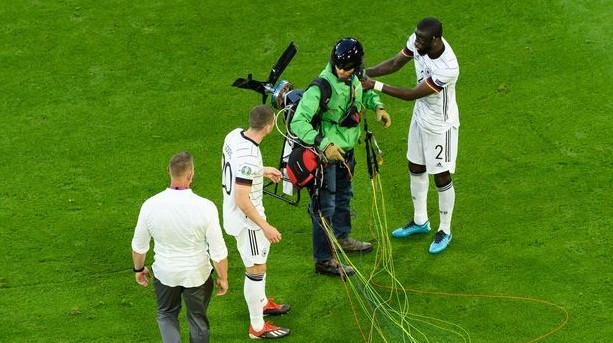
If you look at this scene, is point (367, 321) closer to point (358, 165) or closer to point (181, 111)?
point (358, 165)

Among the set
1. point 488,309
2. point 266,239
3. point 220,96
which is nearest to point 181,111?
point 220,96

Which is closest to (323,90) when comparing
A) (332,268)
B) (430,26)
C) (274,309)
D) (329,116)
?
(329,116)

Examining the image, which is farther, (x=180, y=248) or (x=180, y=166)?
(x=180, y=248)

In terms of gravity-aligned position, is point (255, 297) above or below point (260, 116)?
below

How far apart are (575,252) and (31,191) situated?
4427mm

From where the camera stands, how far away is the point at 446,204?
782cm

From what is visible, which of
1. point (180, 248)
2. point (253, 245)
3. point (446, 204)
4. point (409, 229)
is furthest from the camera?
point (409, 229)

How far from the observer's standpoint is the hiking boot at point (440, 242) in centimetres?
789

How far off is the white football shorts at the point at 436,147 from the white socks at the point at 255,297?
1626mm

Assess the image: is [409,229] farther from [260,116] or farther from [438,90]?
[260,116]

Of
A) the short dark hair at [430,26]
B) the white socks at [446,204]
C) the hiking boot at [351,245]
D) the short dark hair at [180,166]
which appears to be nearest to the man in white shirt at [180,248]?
the short dark hair at [180,166]

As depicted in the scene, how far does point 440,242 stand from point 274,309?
4.80 feet

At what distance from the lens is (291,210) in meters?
8.37

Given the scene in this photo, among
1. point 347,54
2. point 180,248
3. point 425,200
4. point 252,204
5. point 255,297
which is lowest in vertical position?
point 255,297
